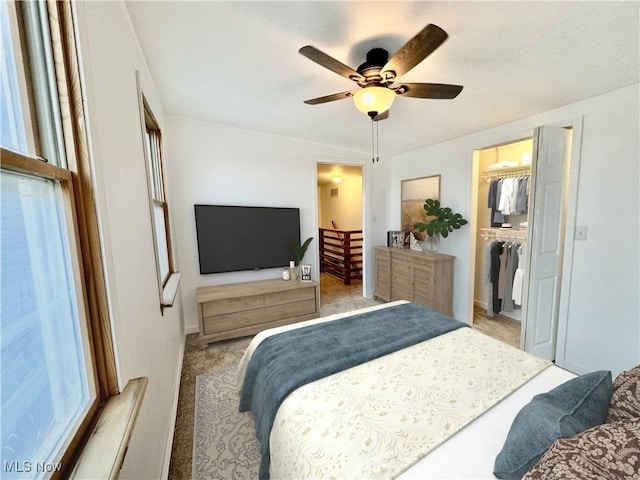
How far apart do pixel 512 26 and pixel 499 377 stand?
1809 millimetres

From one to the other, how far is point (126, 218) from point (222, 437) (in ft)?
4.91

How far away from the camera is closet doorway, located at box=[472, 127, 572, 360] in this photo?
83.4 inches

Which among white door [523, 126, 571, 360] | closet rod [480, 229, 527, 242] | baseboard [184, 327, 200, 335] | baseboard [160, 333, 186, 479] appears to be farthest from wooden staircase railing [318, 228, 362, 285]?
baseboard [160, 333, 186, 479]

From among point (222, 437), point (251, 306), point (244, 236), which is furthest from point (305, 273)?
Result: point (222, 437)

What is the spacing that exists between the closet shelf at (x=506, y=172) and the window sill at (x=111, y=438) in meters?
3.95

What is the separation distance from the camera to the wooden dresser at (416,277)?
309 cm

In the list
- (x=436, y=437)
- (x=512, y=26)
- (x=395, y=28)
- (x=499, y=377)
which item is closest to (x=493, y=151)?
(x=512, y=26)

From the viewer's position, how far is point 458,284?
3.22 m

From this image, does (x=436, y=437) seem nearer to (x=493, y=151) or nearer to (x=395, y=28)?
(x=395, y=28)

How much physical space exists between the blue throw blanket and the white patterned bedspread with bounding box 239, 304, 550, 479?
0.06 metres

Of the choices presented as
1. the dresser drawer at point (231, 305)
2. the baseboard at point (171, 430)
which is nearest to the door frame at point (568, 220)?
the dresser drawer at point (231, 305)

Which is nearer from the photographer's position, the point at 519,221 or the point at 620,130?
the point at 620,130

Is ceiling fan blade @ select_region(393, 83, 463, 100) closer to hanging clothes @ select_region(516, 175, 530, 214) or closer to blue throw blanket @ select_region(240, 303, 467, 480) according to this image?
blue throw blanket @ select_region(240, 303, 467, 480)

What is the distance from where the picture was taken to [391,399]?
1079 millimetres
